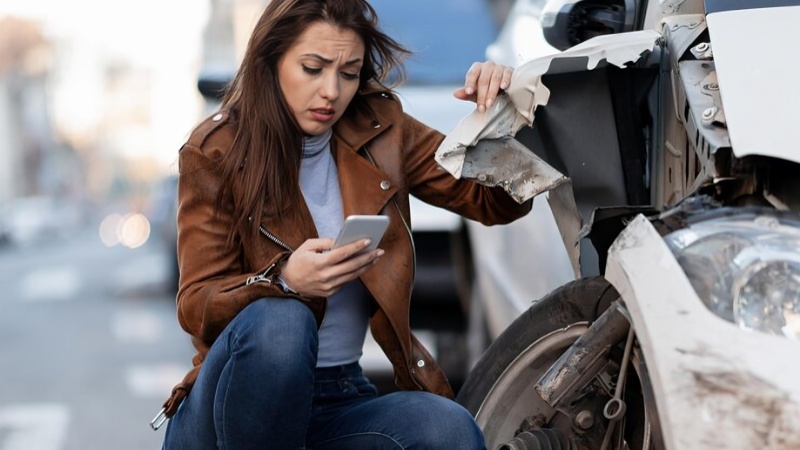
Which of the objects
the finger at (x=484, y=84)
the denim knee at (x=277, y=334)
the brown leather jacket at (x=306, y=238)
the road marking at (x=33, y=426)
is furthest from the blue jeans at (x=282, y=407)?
the road marking at (x=33, y=426)

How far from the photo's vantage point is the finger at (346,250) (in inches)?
99.0

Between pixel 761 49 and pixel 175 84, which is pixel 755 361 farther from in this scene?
pixel 175 84

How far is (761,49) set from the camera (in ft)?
7.39

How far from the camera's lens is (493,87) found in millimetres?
2730

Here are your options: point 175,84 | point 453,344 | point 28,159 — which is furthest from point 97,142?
point 453,344

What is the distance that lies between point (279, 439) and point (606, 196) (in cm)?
86

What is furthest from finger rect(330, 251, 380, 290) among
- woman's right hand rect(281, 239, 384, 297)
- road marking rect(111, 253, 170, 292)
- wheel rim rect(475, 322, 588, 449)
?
road marking rect(111, 253, 170, 292)

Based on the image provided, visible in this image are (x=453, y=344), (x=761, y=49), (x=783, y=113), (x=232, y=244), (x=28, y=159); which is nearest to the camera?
(x=783, y=113)

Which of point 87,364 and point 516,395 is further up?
point 516,395

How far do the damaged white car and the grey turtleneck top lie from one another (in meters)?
0.30

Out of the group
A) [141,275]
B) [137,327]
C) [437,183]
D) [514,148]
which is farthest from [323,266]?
[141,275]

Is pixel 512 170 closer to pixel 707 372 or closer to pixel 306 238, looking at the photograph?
pixel 306 238

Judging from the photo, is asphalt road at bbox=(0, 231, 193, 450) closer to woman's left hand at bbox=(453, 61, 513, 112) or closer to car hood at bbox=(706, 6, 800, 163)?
woman's left hand at bbox=(453, 61, 513, 112)

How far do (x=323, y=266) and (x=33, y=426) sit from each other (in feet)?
13.4
